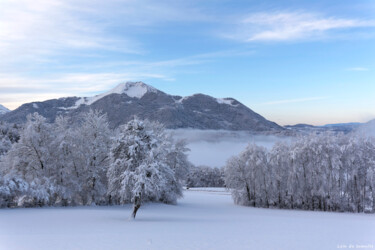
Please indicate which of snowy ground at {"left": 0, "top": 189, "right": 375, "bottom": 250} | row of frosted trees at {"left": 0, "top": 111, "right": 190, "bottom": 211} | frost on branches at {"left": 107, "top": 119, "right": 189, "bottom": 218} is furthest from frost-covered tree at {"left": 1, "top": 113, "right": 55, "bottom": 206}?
frost on branches at {"left": 107, "top": 119, "right": 189, "bottom": 218}

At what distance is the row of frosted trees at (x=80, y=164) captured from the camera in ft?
110

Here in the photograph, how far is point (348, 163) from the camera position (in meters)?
54.6

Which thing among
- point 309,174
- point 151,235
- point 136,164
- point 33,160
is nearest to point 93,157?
point 33,160

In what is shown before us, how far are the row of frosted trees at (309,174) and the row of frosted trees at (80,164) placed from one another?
19.1 metres

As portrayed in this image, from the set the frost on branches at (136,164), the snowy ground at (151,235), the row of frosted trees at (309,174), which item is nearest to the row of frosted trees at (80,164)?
the frost on branches at (136,164)

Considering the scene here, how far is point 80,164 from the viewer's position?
47.4 m

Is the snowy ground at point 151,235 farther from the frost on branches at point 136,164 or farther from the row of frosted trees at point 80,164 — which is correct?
the row of frosted trees at point 80,164

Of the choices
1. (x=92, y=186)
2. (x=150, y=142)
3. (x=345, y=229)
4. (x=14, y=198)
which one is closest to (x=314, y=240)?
(x=345, y=229)

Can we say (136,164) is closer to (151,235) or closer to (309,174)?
(151,235)

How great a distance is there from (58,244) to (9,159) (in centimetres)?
2859

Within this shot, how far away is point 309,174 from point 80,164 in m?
38.8

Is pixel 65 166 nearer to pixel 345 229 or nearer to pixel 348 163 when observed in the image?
pixel 345 229

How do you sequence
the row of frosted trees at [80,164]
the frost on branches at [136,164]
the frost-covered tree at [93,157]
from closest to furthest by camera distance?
the frost on branches at [136,164]
the row of frosted trees at [80,164]
the frost-covered tree at [93,157]

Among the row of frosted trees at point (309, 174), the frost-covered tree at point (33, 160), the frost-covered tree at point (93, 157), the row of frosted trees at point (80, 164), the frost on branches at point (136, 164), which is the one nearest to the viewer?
the frost on branches at point (136, 164)
